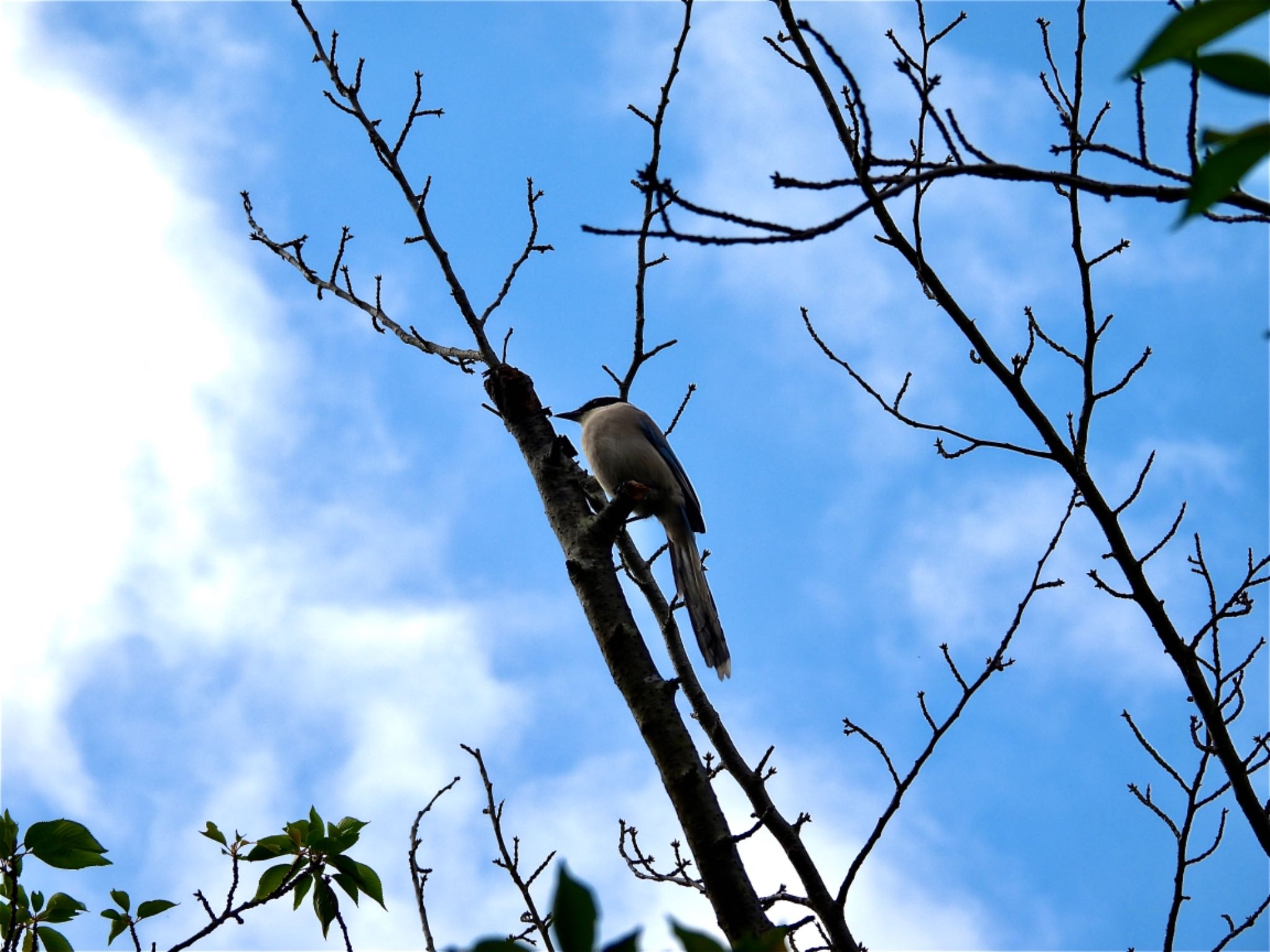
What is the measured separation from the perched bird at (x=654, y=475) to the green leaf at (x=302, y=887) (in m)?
2.23

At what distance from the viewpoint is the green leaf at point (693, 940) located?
1.09 metres

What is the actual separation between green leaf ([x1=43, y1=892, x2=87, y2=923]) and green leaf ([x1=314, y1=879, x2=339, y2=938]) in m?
0.73

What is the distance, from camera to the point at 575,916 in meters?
1.09


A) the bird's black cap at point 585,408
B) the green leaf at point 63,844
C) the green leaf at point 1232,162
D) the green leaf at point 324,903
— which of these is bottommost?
the green leaf at point 1232,162

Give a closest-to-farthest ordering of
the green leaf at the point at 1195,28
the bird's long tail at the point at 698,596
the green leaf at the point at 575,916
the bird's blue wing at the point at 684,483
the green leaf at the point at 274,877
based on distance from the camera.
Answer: the green leaf at the point at 1195,28 < the green leaf at the point at 575,916 < the green leaf at the point at 274,877 < the bird's long tail at the point at 698,596 < the bird's blue wing at the point at 684,483

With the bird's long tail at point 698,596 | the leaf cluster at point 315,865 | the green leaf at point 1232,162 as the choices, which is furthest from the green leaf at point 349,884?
the green leaf at point 1232,162

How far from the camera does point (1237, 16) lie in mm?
1066

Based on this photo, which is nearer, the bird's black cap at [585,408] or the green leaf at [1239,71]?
the green leaf at [1239,71]

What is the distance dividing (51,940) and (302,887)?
770mm

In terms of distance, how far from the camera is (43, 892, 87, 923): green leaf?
136 inches

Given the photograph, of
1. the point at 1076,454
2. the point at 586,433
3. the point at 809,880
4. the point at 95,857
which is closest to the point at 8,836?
the point at 95,857

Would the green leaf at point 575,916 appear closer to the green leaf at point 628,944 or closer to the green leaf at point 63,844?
the green leaf at point 628,944

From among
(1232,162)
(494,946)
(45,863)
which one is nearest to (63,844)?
(45,863)

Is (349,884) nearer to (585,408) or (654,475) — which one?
(654,475)
